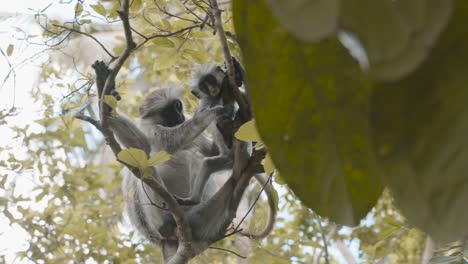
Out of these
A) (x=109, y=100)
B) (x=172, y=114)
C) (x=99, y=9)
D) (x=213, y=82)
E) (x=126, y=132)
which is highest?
(x=172, y=114)

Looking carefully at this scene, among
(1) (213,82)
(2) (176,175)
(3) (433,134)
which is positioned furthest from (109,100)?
(3) (433,134)

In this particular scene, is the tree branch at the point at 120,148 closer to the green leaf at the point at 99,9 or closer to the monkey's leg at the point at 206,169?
the green leaf at the point at 99,9

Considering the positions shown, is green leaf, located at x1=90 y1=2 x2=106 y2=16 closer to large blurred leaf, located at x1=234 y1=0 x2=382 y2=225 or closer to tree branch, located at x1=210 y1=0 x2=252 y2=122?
tree branch, located at x1=210 y1=0 x2=252 y2=122

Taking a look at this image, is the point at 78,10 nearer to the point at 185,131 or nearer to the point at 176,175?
the point at 185,131

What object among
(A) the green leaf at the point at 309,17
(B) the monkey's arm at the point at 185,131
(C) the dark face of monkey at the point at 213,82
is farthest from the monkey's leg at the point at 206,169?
(A) the green leaf at the point at 309,17

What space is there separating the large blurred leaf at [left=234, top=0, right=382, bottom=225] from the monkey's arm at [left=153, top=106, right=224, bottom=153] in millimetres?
3771

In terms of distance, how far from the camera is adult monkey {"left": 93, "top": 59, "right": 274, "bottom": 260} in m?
4.34

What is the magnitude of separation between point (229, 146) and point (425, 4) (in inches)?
158

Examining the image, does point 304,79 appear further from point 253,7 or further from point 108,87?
point 108,87

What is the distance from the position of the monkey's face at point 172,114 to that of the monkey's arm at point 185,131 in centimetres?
30

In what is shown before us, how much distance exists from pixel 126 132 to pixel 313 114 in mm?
4223

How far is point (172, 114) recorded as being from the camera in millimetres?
5555

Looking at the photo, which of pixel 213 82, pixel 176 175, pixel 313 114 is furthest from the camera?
pixel 176 175

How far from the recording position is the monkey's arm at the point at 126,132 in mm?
4365
